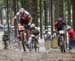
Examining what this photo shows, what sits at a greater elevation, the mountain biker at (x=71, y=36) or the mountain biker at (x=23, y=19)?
the mountain biker at (x=23, y=19)

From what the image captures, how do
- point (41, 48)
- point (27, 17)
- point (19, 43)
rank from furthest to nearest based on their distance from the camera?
point (41, 48), point (19, 43), point (27, 17)

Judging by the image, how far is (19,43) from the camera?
14.8 m

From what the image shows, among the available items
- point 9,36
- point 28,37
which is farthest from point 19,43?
point 9,36

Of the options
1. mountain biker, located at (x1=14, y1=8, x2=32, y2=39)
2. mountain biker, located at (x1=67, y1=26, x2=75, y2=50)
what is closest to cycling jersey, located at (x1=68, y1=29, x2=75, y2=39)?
mountain biker, located at (x1=67, y1=26, x2=75, y2=50)

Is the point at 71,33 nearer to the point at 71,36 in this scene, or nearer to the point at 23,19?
the point at 71,36

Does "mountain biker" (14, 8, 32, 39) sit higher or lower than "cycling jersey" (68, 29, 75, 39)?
higher

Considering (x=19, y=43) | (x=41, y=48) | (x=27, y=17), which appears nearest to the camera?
(x=27, y=17)

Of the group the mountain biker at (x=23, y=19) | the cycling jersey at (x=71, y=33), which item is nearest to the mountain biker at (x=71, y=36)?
the cycling jersey at (x=71, y=33)

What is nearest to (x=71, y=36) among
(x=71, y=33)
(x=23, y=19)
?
(x=71, y=33)

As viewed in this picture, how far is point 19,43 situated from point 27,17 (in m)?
1.49

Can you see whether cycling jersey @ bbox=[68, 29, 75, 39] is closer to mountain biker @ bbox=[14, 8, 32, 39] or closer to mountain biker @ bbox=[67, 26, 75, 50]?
mountain biker @ bbox=[67, 26, 75, 50]

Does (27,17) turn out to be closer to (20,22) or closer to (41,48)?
(20,22)

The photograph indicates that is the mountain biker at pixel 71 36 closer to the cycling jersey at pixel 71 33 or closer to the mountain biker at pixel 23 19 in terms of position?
the cycling jersey at pixel 71 33

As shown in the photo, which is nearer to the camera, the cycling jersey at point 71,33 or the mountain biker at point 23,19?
the mountain biker at point 23,19
